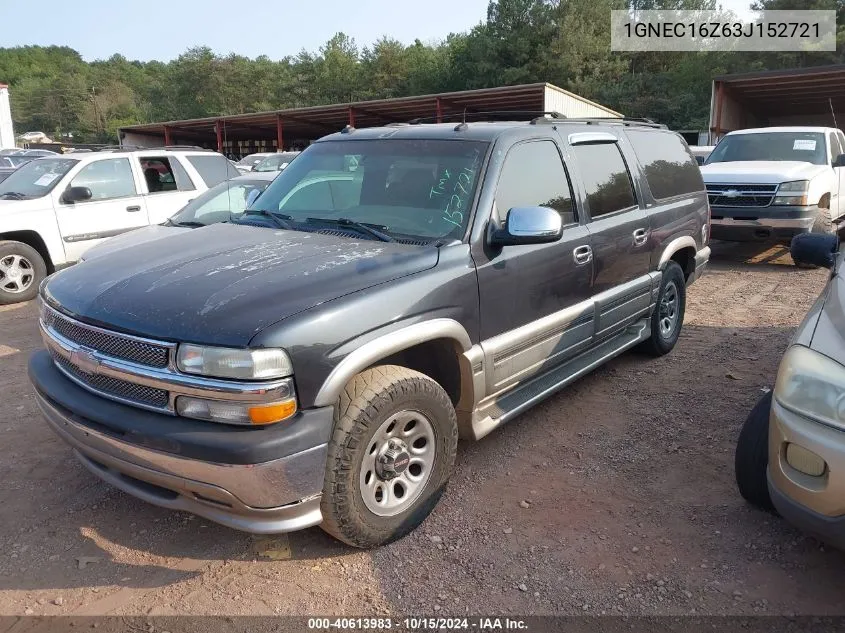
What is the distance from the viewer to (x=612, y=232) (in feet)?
13.9

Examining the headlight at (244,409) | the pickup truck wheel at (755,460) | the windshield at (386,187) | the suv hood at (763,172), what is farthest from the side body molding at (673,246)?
the suv hood at (763,172)

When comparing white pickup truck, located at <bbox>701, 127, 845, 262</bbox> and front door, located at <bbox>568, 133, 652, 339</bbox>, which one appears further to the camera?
white pickup truck, located at <bbox>701, 127, 845, 262</bbox>

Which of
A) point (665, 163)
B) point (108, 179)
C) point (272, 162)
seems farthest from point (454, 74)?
point (665, 163)

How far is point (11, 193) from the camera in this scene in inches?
314

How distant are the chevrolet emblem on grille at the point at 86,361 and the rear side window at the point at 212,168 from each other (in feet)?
21.4

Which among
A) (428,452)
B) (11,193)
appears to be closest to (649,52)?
(11,193)

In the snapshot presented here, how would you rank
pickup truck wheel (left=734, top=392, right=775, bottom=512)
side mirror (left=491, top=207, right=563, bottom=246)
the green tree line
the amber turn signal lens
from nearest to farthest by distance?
the amber turn signal lens
pickup truck wheel (left=734, top=392, right=775, bottom=512)
side mirror (left=491, top=207, right=563, bottom=246)
the green tree line

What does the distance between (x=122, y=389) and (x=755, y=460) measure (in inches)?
113

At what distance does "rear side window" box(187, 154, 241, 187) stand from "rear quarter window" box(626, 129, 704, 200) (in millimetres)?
5954

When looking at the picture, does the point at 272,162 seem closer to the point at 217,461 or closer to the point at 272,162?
the point at 272,162

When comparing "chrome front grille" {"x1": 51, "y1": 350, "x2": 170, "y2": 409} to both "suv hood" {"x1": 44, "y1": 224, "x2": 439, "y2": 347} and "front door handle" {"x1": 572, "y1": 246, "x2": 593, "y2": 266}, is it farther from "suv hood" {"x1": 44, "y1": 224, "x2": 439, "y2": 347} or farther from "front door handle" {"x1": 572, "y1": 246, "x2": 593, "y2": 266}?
"front door handle" {"x1": 572, "y1": 246, "x2": 593, "y2": 266}

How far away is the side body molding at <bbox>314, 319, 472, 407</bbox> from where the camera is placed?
8.24 ft

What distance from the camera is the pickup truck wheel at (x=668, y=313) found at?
204 inches

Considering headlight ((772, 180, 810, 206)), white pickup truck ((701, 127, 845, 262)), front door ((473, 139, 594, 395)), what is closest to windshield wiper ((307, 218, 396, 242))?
front door ((473, 139, 594, 395))
